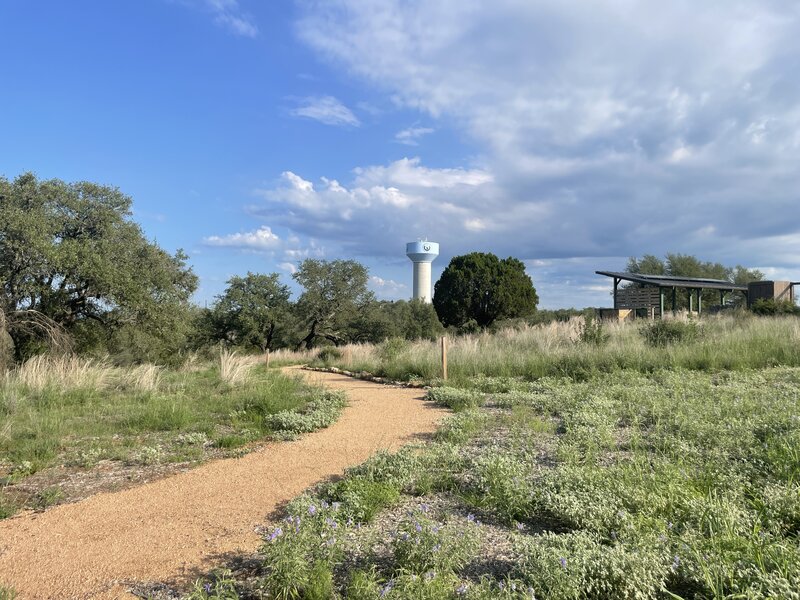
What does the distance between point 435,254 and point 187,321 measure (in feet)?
223

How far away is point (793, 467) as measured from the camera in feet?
11.7

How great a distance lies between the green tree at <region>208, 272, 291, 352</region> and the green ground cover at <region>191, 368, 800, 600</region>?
2477 cm

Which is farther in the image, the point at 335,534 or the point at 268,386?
the point at 268,386

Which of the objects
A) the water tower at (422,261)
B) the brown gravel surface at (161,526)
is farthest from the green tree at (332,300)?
the water tower at (422,261)

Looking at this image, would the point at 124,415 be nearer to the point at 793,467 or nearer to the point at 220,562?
the point at 220,562

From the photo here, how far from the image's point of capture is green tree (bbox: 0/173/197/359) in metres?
12.4

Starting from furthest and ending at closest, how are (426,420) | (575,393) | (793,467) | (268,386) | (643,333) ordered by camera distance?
(643,333)
(268,386)
(575,393)
(426,420)
(793,467)

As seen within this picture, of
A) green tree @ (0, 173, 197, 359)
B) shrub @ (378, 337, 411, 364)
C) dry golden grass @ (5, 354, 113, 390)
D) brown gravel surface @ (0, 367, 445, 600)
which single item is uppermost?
green tree @ (0, 173, 197, 359)

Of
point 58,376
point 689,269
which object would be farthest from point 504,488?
point 689,269

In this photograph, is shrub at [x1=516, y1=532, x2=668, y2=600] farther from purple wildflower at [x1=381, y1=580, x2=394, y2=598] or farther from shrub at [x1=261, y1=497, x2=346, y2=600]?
shrub at [x1=261, y1=497, x2=346, y2=600]

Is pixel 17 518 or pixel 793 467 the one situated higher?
pixel 793 467

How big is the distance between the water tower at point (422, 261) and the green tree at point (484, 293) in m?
47.7

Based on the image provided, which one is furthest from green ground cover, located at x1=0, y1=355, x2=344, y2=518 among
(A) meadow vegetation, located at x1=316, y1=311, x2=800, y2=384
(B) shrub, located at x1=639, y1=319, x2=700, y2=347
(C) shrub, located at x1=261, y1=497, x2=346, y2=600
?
(B) shrub, located at x1=639, y1=319, x2=700, y2=347

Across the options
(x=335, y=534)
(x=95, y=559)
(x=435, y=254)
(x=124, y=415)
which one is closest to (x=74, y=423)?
(x=124, y=415)
